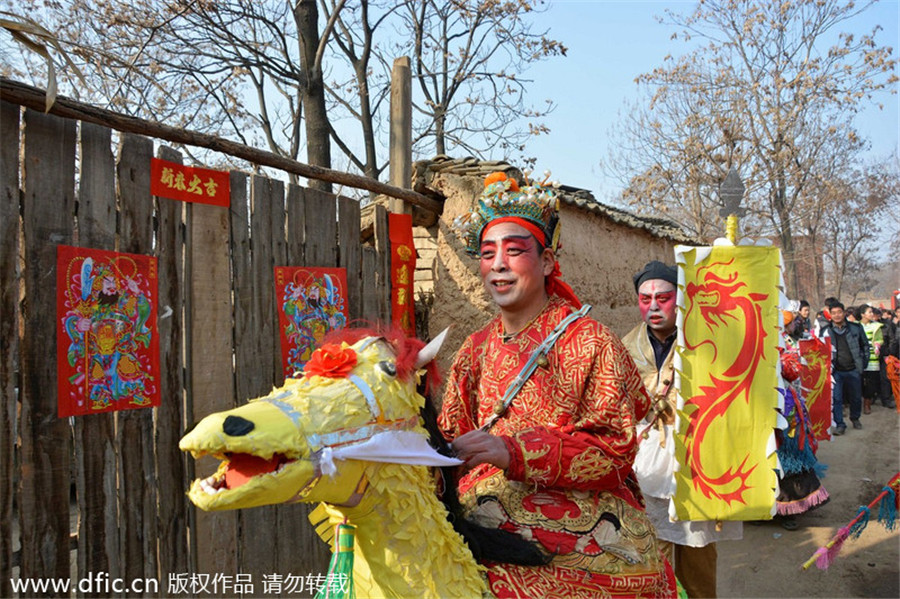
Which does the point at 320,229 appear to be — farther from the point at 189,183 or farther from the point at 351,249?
the point at 189,183

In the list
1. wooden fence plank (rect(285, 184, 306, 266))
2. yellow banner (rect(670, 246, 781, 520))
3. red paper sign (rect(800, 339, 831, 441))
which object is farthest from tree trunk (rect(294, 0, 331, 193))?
yellow banner (rect(670, 246, 781, 520))

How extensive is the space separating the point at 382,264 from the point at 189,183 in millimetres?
1676

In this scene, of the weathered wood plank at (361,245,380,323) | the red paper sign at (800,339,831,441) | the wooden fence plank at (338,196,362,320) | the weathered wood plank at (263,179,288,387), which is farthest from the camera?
the red paper sign at (800,339,831,441)

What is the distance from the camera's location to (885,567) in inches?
231

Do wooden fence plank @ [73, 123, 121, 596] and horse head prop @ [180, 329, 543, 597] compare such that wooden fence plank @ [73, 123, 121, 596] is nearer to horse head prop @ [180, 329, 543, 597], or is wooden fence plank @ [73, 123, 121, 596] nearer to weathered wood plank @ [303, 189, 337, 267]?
weathered wood plank @ [303, 189, 337, 267]

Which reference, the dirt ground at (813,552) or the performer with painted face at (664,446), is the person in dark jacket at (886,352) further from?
the performer with painted face at (664,446)

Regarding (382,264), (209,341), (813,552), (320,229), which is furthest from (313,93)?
(813,552)

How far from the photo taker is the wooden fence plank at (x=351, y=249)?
177 inches

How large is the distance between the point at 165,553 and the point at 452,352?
2.90 metres

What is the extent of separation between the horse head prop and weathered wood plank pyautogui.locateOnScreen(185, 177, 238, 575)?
194 cm

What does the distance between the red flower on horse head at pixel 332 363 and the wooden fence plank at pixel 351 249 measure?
2.82 m

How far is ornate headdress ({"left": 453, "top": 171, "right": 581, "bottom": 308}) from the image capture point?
Answer: 248 cm

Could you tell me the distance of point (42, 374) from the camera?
2807mm

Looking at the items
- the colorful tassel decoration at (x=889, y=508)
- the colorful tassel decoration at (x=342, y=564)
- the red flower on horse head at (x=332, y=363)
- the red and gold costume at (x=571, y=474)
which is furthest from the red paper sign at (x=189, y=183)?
the colorful tassel decoration at (x=889, y=508)
